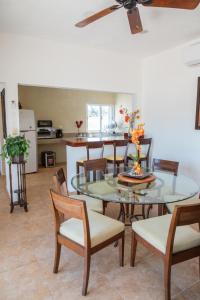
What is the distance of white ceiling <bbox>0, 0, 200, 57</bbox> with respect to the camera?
2.61 m

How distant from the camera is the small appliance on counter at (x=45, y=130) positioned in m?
6.43

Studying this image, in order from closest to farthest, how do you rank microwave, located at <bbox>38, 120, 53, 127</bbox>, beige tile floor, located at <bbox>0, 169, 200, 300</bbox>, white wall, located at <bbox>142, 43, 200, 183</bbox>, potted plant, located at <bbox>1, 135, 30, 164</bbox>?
beige tile floor, located at <bbox>0, 169, 200, 300</bbox> → potted plant, located at <bbox>1, 135, 30, 164</bbox> → white wall, located at <bbox>142, 43, 200, 183</bbox> → microwave, located at <bbox>38, 120, 53, 127</bbox>

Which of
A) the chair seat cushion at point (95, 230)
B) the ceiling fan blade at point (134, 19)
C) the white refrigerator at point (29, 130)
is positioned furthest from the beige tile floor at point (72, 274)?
the white refrigerator at point (29, 130)

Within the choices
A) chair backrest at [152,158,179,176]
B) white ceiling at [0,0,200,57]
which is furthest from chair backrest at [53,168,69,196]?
white ceiling at [0,0,200,57]

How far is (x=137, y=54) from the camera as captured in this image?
453 centimetres

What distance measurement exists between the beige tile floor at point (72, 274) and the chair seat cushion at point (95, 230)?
1.31 feet

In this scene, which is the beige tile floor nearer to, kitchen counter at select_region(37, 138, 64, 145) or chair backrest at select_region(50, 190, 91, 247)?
chair backrest at select_region(50, 190, 91, 247)

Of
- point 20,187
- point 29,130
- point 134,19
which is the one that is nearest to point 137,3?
point 134,19

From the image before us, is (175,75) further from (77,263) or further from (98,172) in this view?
(77,263)

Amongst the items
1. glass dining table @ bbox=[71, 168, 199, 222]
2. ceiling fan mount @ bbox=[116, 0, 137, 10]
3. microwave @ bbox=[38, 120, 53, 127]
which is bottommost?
glass dining table @ bbox=[71, 168, 199, 222]

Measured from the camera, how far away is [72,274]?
2.04 m

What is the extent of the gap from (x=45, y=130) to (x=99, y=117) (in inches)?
79.5

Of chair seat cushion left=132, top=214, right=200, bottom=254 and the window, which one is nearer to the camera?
chair seat cushion left=132, top=214, right=200, bottom=254

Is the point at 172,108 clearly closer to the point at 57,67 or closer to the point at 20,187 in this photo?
the point at 57,67
